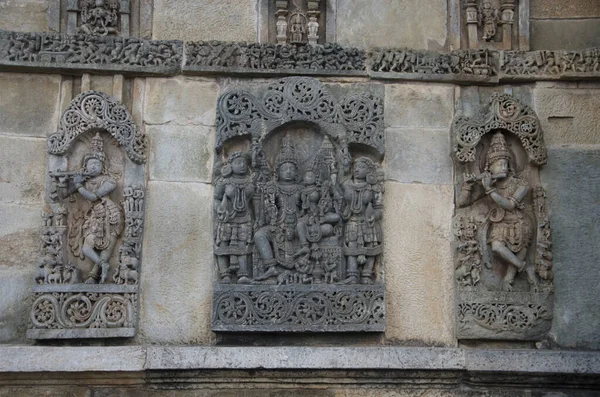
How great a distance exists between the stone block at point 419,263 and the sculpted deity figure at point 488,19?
3.67 feet

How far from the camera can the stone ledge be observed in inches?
221

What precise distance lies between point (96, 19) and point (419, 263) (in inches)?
105

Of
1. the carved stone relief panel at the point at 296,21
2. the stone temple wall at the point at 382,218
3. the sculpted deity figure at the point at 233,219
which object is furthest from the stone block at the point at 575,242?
the sculpted deity figure at the point at 233,219

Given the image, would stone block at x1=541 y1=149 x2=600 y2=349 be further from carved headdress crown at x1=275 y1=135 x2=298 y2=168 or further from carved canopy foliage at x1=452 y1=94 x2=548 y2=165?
carved headdress crown at x1=275 y1=135 x2=298 y2=168

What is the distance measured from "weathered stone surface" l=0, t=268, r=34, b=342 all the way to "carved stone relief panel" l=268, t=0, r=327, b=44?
224 cm

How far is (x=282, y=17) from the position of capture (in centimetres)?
627

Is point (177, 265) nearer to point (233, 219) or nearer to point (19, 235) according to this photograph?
point (233, 219)

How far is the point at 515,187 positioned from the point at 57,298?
3.01 m

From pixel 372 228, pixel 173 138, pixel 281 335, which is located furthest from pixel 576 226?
pixel 173 138

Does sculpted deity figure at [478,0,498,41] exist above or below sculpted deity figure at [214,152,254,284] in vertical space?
above

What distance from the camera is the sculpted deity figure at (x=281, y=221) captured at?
5922mm

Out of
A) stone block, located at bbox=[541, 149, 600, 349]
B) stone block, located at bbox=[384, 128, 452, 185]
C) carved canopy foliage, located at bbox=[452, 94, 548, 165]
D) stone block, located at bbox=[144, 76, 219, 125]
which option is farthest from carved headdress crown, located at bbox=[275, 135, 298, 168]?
stone block, located at bbox=[541, 149, 600, 349]

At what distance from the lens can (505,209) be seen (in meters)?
6.05

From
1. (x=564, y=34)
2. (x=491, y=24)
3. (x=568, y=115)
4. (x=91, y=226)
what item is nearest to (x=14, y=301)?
(x=91, y=226)
